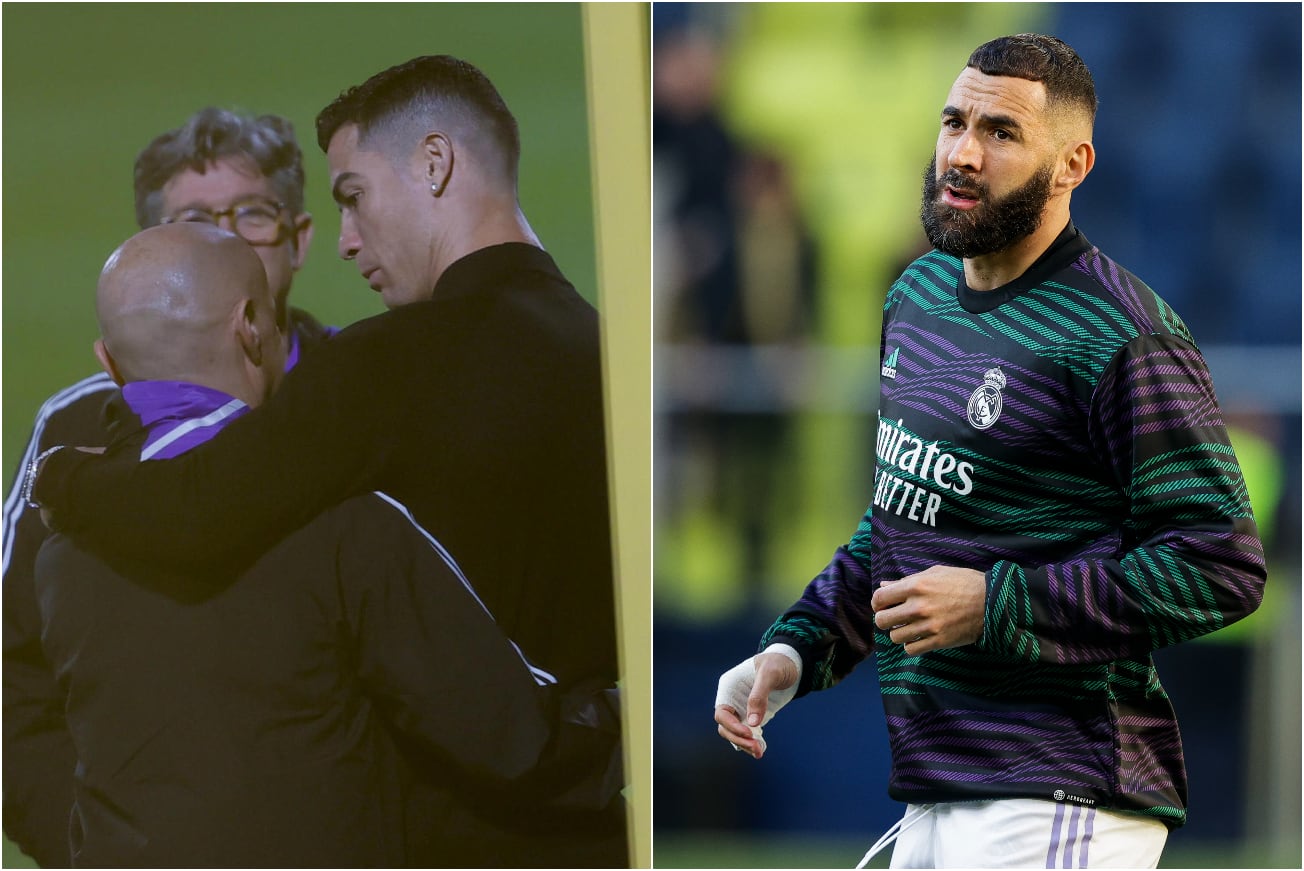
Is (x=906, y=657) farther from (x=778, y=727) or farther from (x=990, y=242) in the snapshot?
(x=778, y=727)

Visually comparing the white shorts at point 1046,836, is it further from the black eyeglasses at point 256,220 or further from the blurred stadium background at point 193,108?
the black eyeglasses at point 256,220

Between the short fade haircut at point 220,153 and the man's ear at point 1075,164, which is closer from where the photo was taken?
the man's ear at point 1075,164

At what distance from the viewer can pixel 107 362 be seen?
8.46ft

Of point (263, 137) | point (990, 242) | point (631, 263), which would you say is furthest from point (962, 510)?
point (263, 137)

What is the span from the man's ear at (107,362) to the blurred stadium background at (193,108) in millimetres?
20

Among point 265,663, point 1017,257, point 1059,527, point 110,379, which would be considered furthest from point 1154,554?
point 110,379

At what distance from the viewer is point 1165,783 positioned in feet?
5.66

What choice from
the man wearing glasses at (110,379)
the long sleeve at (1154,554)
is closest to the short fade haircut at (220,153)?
the man wearing glasses at (110,379)

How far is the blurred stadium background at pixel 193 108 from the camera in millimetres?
2566

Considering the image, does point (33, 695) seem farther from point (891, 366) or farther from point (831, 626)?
point (891, 366)

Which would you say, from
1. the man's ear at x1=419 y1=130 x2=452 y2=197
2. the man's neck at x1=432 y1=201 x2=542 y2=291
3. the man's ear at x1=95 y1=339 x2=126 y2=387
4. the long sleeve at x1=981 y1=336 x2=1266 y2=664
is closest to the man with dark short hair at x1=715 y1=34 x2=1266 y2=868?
the long sleeve at x1=981 y1=336 x2=1266 y2=664

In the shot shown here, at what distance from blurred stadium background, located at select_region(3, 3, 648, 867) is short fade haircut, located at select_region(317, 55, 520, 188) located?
0.8 inches

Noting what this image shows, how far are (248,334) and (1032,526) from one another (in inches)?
56.0

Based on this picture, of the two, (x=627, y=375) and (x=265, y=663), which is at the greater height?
(x=627, y=375)
